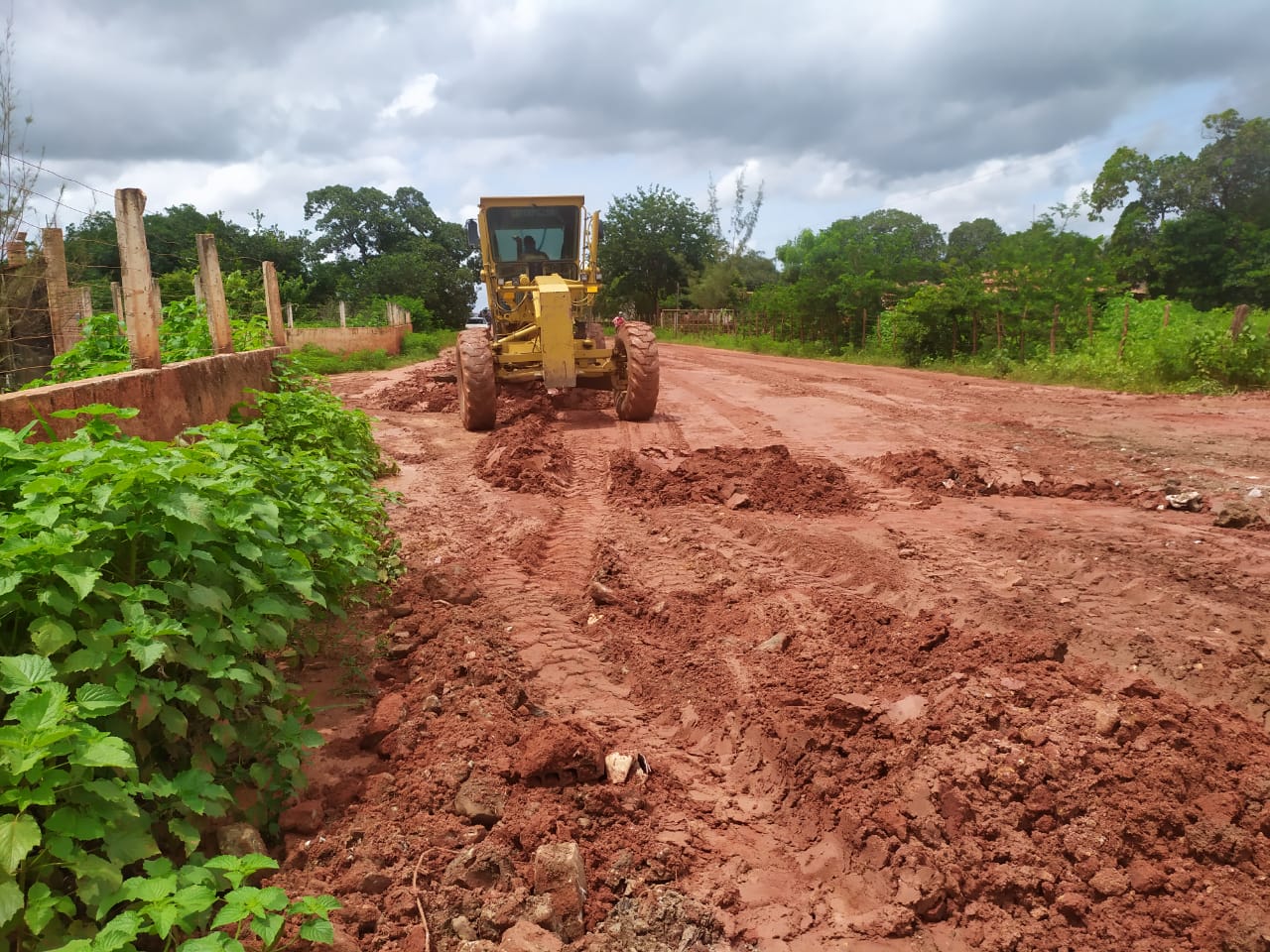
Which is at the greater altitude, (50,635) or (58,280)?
(58,280)

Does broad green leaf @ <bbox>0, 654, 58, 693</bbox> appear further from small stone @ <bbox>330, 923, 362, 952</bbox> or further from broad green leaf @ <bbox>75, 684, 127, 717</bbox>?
small stone @ <bbox>330, 923, 362, 952</bbox>

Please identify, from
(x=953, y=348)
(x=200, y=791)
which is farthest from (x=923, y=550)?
(x=953, y=348)

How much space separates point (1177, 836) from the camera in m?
2.88

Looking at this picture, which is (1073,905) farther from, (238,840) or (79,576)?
(79,576)

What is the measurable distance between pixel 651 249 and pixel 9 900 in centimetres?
5218

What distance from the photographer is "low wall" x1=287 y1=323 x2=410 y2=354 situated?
87.2 ft

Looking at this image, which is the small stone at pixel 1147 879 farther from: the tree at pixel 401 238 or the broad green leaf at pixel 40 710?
the tree at pixel 401 238

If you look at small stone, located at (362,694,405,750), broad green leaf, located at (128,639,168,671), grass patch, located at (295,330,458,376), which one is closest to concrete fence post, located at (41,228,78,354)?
small stone, located at (362,694,405,750)

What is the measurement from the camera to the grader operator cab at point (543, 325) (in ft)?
36.0

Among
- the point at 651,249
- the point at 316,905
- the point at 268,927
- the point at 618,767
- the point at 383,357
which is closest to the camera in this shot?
the point at 268,927

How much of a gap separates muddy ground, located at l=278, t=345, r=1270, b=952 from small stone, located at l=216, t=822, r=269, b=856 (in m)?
0.15

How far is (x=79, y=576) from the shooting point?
262 cm

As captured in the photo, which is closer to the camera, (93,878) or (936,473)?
(93,878)

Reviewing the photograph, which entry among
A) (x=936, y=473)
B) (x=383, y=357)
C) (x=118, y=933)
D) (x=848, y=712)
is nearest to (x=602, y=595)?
(x=848, y=712)
